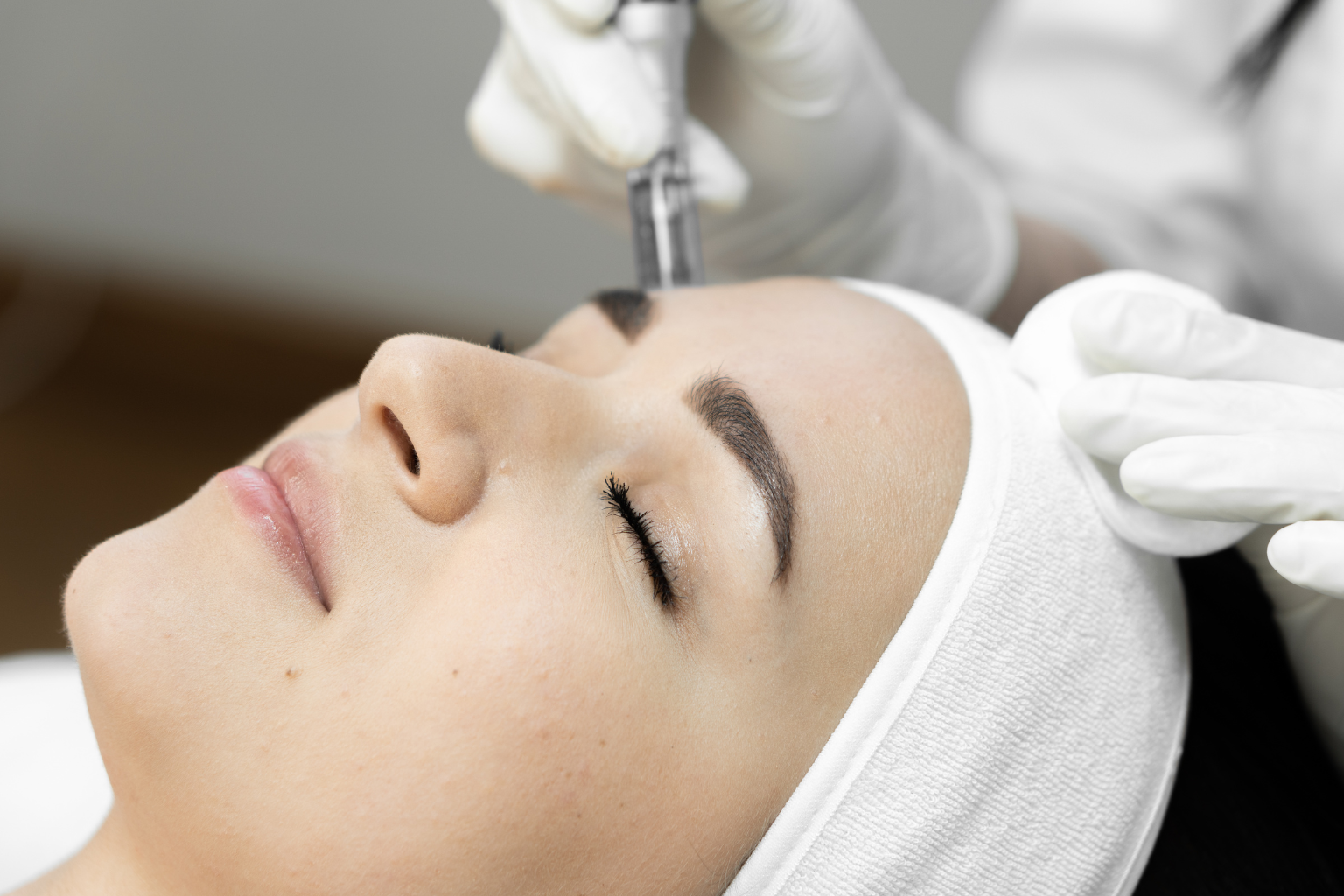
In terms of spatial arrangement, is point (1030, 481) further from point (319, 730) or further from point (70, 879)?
point (70, 879)

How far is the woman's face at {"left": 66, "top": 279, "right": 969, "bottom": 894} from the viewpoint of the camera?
612 millimetres

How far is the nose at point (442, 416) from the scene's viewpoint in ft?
2.16

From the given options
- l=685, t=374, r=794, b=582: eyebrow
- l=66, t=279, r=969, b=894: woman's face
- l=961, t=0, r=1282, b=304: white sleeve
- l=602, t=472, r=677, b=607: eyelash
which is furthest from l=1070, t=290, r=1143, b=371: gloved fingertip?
l=961, t=0, r=1282, b=304: white sleeve

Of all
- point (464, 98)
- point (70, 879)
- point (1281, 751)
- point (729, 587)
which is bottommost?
point (1281, 751)

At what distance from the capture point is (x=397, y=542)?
2.15 feet

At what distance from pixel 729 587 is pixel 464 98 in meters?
1.54

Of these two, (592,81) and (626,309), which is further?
(592,81)

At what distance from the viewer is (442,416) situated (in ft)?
2.20

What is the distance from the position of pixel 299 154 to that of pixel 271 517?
1.50m

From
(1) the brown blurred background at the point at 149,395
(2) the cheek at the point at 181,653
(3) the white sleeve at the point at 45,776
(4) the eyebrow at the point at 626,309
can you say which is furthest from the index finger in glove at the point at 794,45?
(1) the brown blurred background at the point at 149,395

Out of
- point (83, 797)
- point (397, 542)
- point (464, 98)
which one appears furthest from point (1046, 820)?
point (464, 98)

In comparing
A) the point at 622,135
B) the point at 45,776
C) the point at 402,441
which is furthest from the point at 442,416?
the point at 45,776

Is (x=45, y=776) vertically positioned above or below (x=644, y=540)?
below

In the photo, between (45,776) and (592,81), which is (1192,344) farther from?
(45,776)
